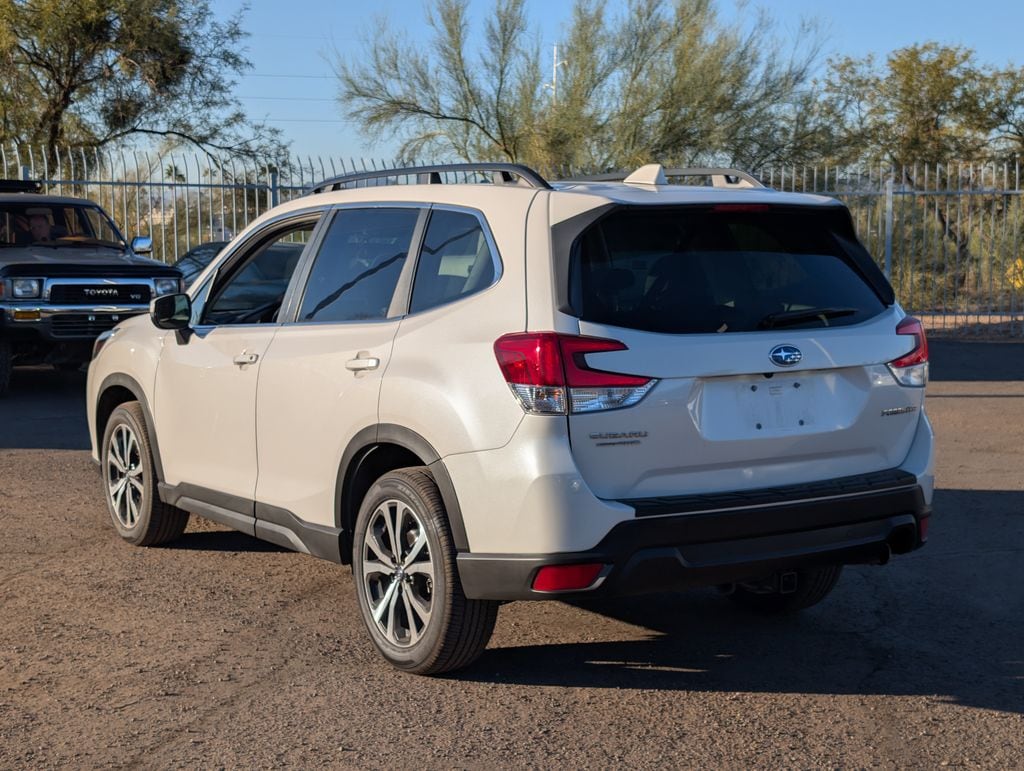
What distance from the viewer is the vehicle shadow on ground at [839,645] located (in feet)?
16.3

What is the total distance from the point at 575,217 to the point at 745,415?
89 cm

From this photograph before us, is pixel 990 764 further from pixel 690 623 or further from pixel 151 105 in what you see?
pixel 151 105

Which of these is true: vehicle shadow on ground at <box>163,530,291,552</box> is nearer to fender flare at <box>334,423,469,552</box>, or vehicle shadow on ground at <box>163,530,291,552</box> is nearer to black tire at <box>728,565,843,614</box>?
fender flare at <box>334,423,469,552</box>

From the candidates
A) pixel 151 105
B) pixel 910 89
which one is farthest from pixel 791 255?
pixel 910 89

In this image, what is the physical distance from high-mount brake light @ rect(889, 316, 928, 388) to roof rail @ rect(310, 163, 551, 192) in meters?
1.45

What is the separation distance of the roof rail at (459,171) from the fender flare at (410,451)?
101 cm

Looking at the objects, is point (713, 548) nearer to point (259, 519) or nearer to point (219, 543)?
point (259, 519)

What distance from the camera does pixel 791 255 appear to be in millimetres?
5035

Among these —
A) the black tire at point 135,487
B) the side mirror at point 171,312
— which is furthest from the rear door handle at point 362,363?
the black tire at point 135,487

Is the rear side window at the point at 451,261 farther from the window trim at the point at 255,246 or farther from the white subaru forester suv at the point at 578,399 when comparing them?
the window trim at the point at 255,246

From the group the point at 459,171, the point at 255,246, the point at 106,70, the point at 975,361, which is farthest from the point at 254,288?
the point at 106,70

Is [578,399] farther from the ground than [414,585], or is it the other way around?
[578,399]

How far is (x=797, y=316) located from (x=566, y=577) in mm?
1283

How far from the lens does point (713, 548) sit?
15.0 feet
